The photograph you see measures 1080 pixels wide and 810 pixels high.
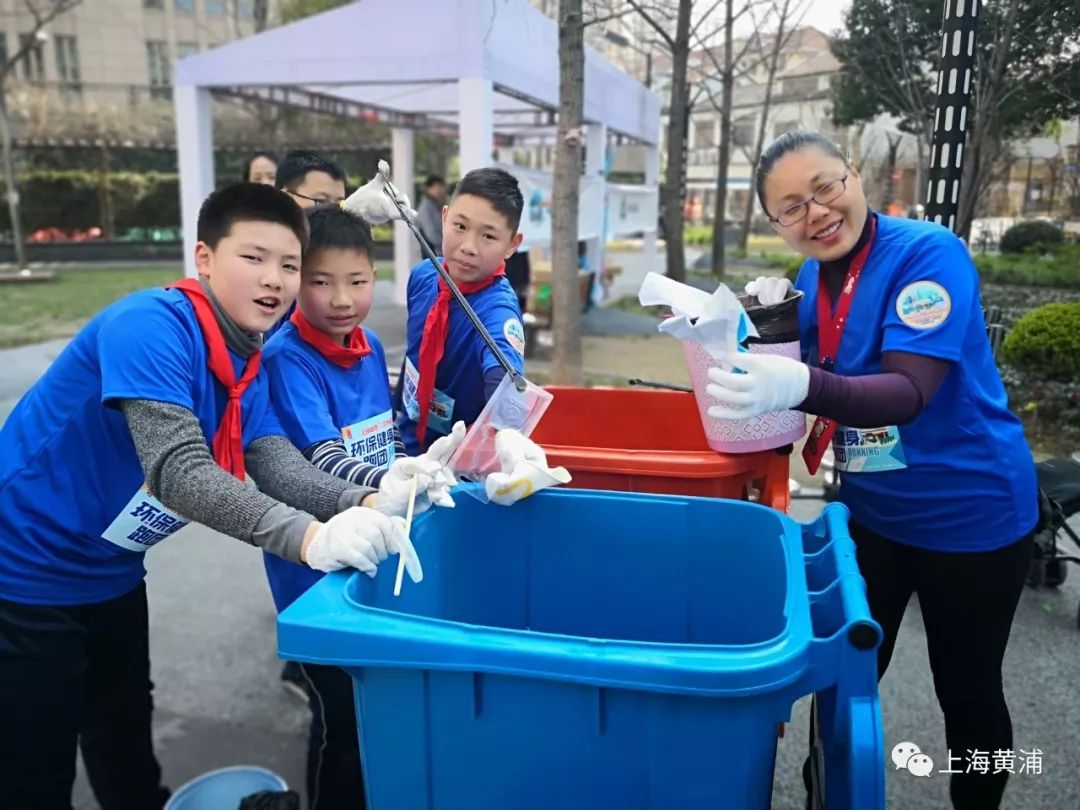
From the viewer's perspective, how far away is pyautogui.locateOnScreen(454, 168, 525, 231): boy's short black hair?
213 cm

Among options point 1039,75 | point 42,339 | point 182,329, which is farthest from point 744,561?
point 42,339

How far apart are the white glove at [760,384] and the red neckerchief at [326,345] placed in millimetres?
755

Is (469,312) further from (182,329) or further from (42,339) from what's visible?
(42,339)

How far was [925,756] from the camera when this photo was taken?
230 centimetres

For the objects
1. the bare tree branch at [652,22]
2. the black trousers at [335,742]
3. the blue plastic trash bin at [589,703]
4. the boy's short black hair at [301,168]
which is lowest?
the black trousers at [335,742]

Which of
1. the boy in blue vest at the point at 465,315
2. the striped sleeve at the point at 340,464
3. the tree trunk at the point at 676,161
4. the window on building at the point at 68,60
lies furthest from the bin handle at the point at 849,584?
the window on building at the point at 68,60

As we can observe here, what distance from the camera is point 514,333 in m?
2.08

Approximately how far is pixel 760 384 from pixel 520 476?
0.42 metres

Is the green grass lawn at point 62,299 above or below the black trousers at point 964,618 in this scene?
below

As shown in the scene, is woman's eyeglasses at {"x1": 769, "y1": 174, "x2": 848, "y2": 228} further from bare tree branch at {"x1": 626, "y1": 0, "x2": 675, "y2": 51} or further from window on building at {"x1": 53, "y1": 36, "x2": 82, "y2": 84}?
window on building at {"x1": 53, "y1": 36, "x2": 82, "y2": 84}

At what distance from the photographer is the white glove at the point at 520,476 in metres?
1.45

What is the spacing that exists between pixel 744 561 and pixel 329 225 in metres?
1.03

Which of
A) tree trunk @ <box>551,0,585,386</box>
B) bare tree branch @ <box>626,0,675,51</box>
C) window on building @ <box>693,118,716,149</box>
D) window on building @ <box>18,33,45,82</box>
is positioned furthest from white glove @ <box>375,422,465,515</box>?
window on building @ <box>693,118,716,149</box>

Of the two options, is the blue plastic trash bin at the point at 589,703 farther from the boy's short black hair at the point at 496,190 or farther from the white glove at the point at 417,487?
the boy's short black hair at the point at 496,190
